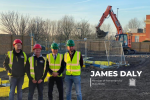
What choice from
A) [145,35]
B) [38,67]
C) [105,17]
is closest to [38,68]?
[38,67]

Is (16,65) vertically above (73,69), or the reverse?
(16,65)

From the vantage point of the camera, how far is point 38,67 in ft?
15.9

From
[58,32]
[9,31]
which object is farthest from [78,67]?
[58,32]

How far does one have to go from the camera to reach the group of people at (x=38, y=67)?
4.83 meters

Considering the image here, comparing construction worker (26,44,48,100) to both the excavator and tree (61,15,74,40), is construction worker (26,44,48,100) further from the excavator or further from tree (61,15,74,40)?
tree (61,15,74,40)

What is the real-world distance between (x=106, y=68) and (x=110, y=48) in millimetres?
1888

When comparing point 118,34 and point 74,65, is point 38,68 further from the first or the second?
point 118,34

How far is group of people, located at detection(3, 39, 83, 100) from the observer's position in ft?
15.8

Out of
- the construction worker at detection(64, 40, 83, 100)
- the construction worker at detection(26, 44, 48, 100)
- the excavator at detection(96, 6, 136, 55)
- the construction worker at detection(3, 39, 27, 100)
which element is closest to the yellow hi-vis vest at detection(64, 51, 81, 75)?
the construction worker at detection(64, 40, 83, 100)

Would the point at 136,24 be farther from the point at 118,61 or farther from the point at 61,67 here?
the point at 61,67

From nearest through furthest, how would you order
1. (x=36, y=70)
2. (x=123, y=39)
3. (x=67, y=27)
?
(x=36, y=70) → (x=123, y=39) → (x=67, y=27)

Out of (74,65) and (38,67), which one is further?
(74,65)

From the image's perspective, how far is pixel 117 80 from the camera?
9289 mm

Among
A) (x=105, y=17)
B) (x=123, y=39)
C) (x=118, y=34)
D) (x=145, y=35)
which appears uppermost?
(x=105, y=17)
